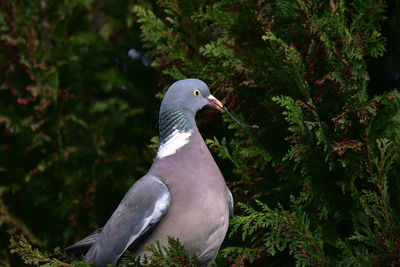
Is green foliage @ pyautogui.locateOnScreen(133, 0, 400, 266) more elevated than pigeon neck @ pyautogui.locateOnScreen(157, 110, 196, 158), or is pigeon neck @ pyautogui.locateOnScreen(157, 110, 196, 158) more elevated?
pigeon neck @ pyautogui.locateOnScreen(157, 110, 196, 158)

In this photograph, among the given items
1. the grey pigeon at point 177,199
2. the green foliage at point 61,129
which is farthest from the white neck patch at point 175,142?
the green foliage at point 61,129

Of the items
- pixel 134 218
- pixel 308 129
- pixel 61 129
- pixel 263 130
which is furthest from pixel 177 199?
pixel 61 129

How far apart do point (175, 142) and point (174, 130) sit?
0.06m

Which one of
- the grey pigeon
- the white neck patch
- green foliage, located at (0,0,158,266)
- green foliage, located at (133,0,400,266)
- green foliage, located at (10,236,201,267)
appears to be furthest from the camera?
green foliage, located at (0,0,158,266)

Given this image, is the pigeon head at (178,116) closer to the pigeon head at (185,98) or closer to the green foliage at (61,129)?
the pigeon head at (185,98)

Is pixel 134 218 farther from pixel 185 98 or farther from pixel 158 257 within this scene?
pixel 185 98

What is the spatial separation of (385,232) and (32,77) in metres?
3.69

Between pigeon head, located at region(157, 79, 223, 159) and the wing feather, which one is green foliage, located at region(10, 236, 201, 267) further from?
pigeon head, located at region(157, 79, 223, 159)

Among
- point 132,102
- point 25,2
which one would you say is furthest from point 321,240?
point 25,2

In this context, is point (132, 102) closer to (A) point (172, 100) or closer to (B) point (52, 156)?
(B) point (52, 156)

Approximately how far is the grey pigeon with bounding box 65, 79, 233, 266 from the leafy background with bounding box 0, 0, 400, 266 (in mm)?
284

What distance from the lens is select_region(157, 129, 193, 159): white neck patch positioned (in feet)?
9.52

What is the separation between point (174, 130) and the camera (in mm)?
2928

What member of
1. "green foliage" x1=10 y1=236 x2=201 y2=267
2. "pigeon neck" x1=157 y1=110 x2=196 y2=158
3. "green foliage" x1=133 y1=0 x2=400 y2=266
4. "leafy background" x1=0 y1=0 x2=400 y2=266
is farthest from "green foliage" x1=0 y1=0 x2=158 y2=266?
"green foliage" x1=10 y1=236 x2=201 y2=267
